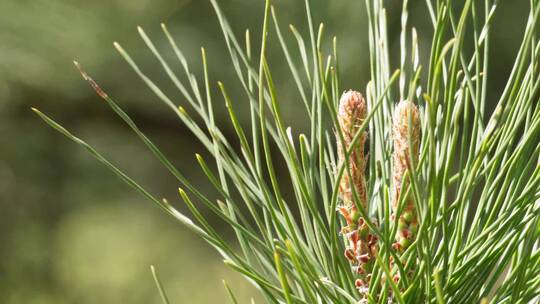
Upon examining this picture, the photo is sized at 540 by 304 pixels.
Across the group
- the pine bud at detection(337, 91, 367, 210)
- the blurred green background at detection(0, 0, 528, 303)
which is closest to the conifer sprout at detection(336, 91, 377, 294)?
the pine bud at detection(337, 91, 367, 210)

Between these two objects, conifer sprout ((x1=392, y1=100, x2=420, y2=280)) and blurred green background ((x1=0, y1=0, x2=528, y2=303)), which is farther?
blurred green background ((x1=0, y1=0, x2=528, y2=303))

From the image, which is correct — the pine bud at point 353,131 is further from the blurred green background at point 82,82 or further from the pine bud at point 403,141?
the blurred green background at point 82,82

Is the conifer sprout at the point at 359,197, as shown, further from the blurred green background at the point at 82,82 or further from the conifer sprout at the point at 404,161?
the blurred green background at the point at 82,82

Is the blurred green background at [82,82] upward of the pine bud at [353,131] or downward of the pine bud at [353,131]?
upward

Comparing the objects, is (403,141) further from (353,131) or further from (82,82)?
(82,82)

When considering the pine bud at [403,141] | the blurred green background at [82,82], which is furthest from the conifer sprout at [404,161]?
the blurred green background at [82,82]

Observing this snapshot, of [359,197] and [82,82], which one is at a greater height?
[82,82]

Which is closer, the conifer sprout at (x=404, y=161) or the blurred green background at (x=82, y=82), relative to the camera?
the conifer sprout at (x=404, y=161)

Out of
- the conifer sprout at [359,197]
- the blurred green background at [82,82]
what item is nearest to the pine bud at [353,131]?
the conifer sprout at [359,197]

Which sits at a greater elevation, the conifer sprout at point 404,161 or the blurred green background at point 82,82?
the blurred green background at point 82,82

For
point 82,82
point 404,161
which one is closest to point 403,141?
point 404,161

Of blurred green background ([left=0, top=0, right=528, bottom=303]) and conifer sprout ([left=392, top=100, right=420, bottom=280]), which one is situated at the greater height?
blurred green background ([left=0, top=0, right=528, bottom=303])

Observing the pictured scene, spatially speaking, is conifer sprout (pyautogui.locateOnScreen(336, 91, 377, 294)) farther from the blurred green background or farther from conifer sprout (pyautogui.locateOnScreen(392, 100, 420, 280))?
the blurred green background

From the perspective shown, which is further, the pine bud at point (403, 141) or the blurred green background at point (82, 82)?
the blurred green background at point (82, 82)
